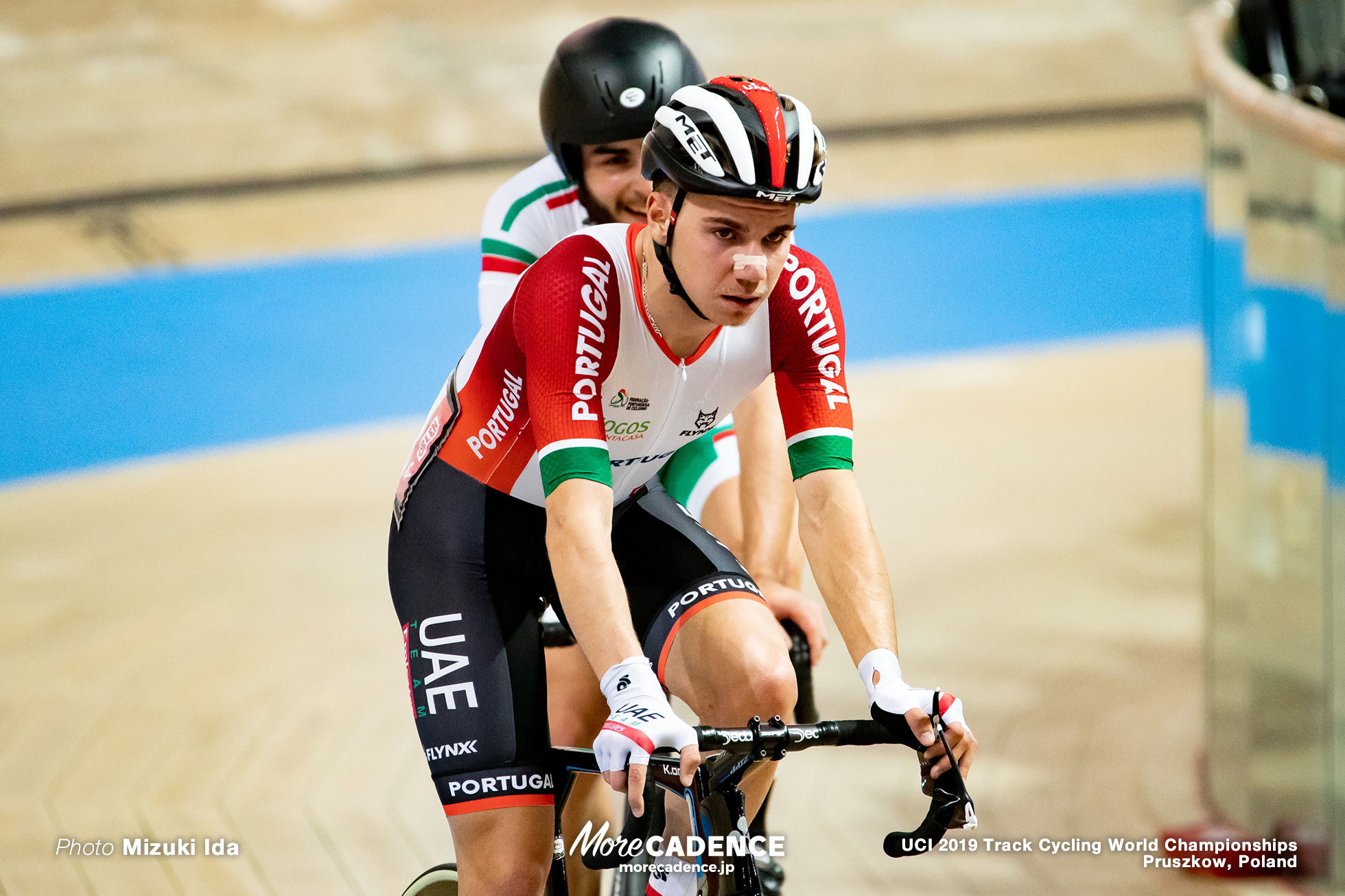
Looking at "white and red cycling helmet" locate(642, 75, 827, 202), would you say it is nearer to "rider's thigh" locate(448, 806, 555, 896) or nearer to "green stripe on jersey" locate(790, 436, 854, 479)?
"green stripe on jersey" locate(790, 436, 854, 479)

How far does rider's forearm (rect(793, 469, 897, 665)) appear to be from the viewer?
2152 mm

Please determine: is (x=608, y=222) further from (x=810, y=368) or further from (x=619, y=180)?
(x=810, y=368)

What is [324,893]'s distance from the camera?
3846mm

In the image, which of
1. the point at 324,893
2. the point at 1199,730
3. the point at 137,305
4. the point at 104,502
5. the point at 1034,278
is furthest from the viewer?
the point at 1034,278

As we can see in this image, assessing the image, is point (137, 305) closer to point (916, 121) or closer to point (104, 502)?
point (104, 502)

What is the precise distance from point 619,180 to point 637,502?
68cm

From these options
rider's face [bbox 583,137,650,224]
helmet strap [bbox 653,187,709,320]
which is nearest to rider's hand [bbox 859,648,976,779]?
helmet strap [bbox 653,187,709,320]

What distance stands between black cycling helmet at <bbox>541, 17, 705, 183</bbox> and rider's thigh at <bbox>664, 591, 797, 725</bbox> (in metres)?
1.00

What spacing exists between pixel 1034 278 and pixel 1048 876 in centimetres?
975

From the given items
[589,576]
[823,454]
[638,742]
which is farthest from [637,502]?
[638,742]

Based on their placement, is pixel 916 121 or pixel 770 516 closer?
pixel 770 516

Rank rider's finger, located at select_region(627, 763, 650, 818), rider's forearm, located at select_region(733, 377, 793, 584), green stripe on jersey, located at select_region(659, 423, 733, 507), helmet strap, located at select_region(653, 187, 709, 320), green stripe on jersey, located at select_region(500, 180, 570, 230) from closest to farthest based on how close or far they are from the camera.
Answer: rider's finger, located at select_region(627, 763, 650, 818) < helmet strap, located at select_region(653, 187, 709, 320) < rider's forearm, located at select_region(733, 377, 793, 584) < green stripe on jersey, located at select_region(659, 423, 733, 507) < green stripe on jersey, located at select_region(500, 180, 570, 230)

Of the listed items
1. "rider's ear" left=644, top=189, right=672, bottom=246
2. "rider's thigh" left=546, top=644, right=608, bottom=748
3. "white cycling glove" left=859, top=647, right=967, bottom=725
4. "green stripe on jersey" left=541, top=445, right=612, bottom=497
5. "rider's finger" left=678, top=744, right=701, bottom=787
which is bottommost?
"rider's thigh" left=546, top=644, right=608, bottom=748

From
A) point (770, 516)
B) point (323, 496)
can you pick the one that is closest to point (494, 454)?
point (770, 516)
